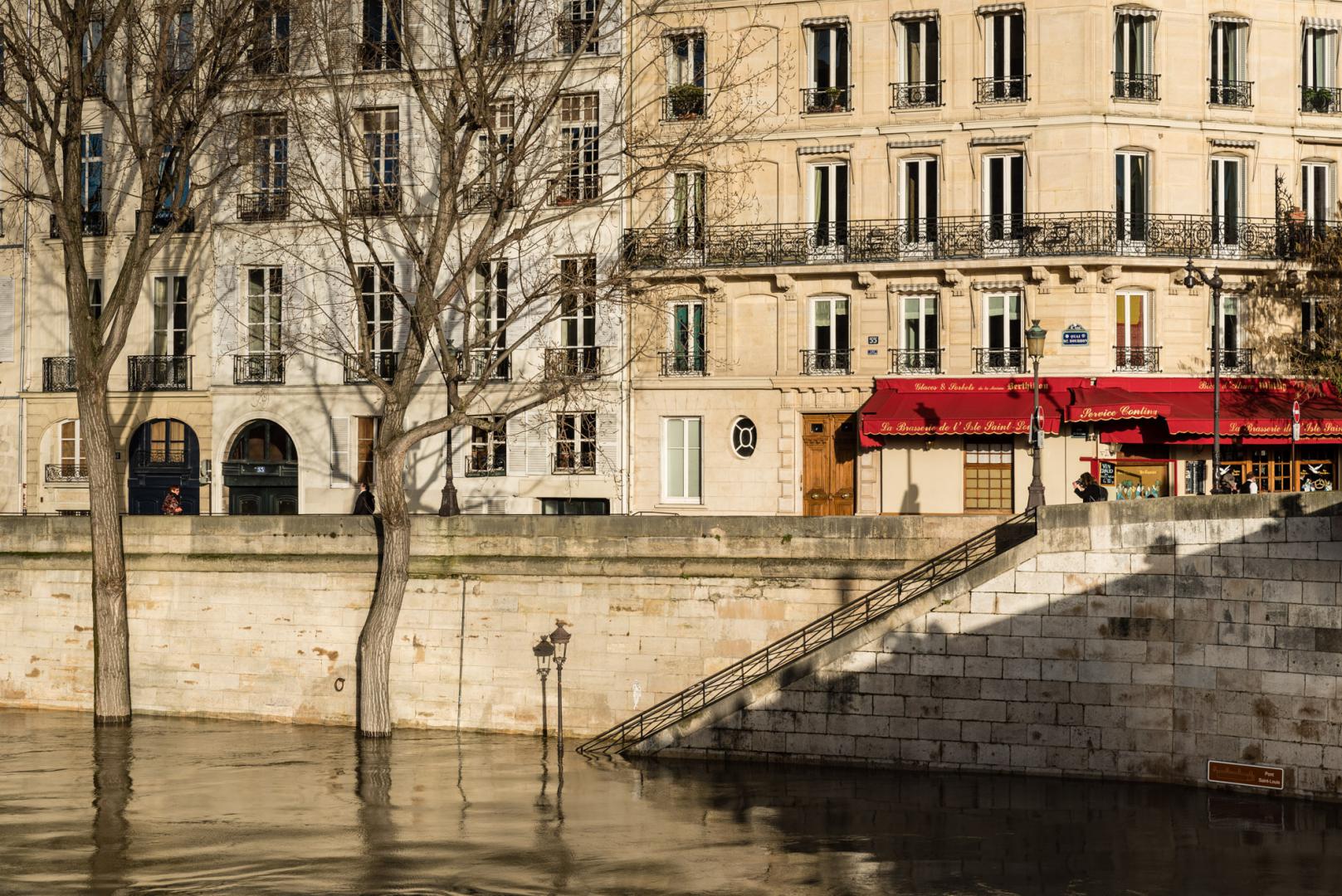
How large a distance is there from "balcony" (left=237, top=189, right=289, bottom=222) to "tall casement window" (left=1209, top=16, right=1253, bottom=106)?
62.0 feet

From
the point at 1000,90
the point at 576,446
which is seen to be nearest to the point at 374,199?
the point at 576,446

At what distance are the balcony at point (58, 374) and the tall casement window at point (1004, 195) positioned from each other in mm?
20392

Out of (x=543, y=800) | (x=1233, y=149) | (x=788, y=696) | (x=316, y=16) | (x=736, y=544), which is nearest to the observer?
(x=543, y=800)

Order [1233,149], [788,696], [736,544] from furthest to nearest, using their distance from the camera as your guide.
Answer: [1233,149] → [736,544] → [788,696]

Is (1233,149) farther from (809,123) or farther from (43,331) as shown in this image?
(43,331)

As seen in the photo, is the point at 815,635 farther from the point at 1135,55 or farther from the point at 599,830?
the point at 1135,55

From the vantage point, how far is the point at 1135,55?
37.0 metres

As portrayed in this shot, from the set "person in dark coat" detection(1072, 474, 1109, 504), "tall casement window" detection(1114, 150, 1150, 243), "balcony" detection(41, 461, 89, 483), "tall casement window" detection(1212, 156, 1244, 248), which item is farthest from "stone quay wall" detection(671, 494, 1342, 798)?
"balcony" detection(41, 461, 89, 483)

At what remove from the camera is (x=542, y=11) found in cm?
3806

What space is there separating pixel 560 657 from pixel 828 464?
910 centimetres

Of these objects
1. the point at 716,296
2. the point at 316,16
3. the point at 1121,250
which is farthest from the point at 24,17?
the point at 1121,250

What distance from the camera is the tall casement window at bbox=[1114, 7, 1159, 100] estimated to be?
3681 cm

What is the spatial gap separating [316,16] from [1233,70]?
59.0 feet

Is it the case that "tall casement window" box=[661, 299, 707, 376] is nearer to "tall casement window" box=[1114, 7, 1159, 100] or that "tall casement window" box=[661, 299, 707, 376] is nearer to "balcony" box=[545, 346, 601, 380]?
"balcony" box=[545, 346, 601, 380]
